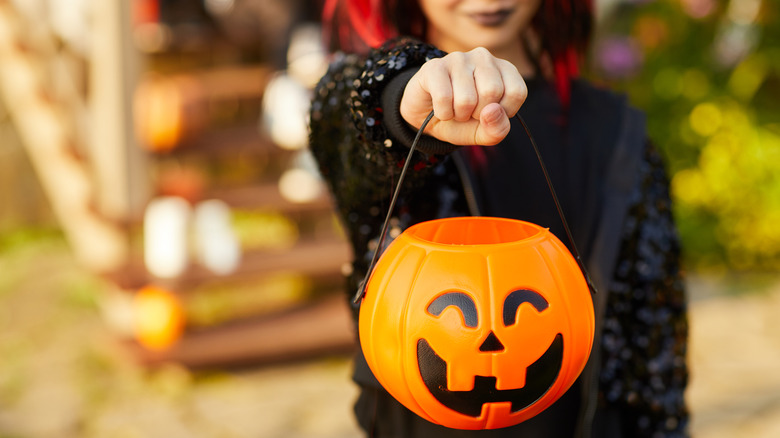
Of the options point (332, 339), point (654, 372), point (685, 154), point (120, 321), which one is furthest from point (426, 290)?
point (685, 154)

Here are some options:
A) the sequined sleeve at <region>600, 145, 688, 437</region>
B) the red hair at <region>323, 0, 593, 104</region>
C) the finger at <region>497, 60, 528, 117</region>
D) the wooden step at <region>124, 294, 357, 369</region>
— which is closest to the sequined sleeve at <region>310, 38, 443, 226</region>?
the red hair at <region>323, 0, 593, 104</region>

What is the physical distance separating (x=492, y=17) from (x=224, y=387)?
305cm

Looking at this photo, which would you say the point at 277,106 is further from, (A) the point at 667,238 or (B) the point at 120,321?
(A) the point at 667,238

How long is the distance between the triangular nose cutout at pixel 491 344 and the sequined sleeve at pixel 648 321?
1.85ft

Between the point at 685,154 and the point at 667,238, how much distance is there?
4.22 m

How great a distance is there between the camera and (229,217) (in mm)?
4266

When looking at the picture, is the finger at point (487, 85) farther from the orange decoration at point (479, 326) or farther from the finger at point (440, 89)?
the orange decoration at point (479, 326)

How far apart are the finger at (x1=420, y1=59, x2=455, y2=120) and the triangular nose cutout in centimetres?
27

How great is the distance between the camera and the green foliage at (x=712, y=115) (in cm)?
510

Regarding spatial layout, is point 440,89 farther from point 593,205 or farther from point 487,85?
point 593,205

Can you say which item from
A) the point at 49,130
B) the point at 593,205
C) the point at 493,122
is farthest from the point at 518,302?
the point at 49,130

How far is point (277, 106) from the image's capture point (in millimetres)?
4324

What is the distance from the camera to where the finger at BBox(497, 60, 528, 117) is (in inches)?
31.4

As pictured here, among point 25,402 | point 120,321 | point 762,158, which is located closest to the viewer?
point 25,402
